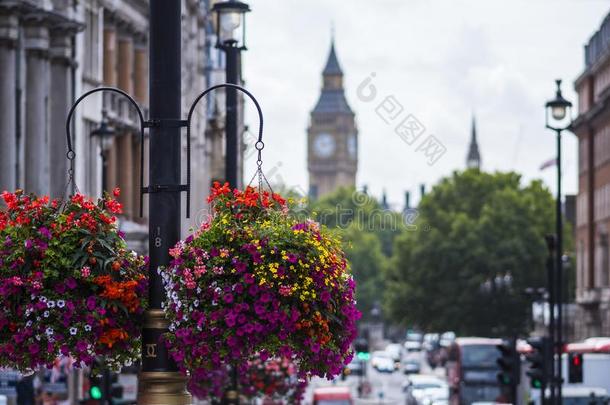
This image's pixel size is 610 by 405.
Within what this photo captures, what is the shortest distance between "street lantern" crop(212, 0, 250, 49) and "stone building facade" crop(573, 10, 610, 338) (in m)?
78.2

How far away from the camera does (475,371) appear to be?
7781 cm

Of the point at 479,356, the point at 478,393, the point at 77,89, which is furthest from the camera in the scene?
the point at 479,356

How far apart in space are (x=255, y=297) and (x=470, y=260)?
11258cm

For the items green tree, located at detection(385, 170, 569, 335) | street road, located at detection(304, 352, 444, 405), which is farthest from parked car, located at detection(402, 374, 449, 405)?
green tree, located at detection(385, 170, 569, 335)

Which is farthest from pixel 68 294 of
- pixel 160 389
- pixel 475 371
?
pixel 475 371

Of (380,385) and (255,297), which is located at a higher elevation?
(255,297)

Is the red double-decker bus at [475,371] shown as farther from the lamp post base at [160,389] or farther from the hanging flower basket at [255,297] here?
the lamp post base at [160,389]

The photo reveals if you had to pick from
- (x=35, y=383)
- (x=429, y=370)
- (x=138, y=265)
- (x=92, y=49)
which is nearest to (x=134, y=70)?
(x=92, y=49)

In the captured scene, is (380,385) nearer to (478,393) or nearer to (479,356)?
(479,356)

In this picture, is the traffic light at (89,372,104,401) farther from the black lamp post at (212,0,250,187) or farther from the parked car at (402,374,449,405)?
the parked car at (402,374,449,405)

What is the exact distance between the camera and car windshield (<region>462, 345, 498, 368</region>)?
78312 mm

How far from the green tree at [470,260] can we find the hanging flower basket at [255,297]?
343 ft

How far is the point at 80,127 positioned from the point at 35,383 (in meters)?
11.0

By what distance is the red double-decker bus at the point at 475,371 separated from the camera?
76312mm
